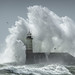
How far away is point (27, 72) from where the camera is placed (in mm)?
57844

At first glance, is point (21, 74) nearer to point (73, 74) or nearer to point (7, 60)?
point (73, 74)

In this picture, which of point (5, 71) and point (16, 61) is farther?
point (16, 61)

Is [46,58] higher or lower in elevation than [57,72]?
higher

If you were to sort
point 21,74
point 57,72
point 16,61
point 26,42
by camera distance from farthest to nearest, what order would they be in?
point 26,42
point 16,61
point 57,72
point 21,74

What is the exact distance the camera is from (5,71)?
5862 centimetres

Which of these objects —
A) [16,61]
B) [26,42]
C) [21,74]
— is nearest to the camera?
[21,74]

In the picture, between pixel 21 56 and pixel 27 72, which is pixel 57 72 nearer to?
pixel 27 72

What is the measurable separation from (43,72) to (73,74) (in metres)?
5.32

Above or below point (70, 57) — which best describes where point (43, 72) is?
below

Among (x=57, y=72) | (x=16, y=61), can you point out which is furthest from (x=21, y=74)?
(x=16, y=61)

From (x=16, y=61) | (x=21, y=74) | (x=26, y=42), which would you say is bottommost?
(x=21, y=74)

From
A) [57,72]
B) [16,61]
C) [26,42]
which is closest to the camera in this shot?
[57,72]

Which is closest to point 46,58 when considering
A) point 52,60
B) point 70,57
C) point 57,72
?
point 52,60

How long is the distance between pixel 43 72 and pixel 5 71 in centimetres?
668
